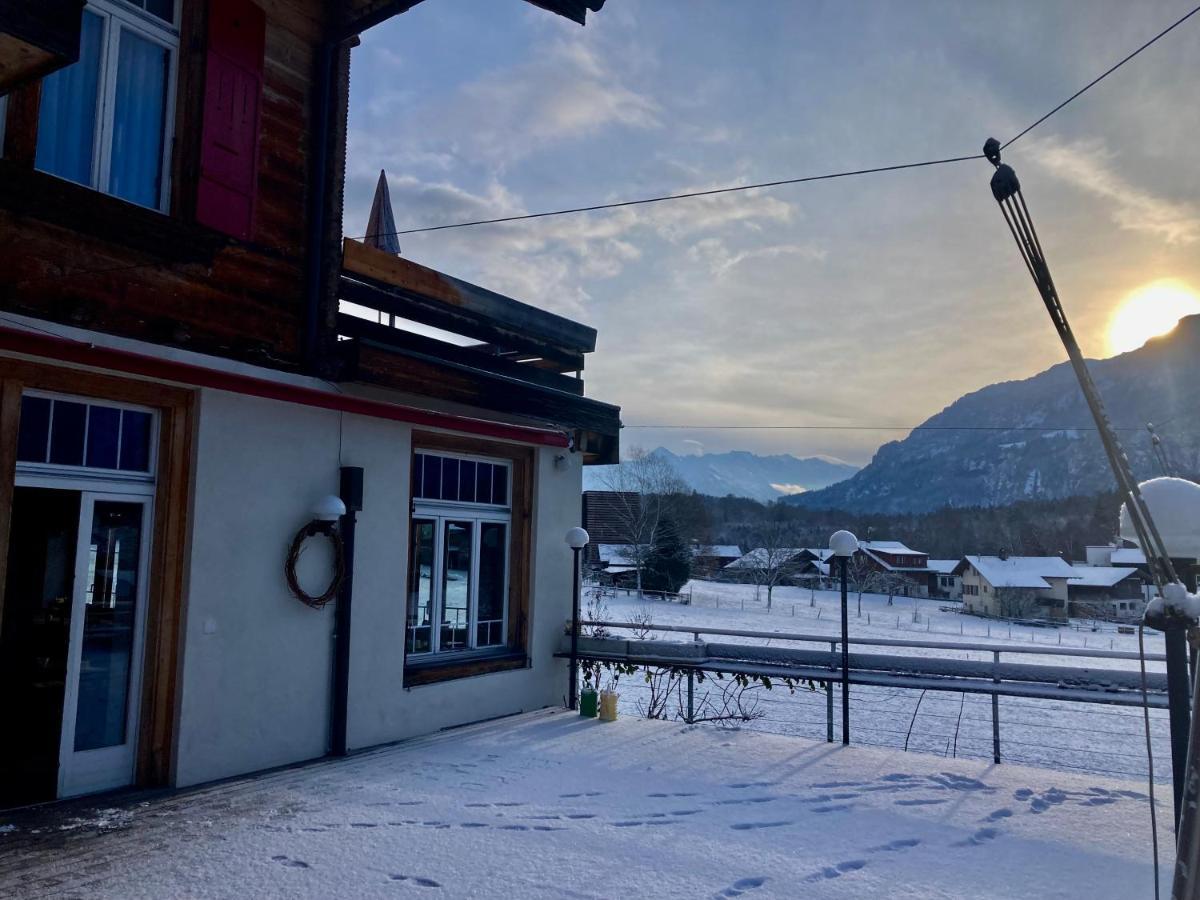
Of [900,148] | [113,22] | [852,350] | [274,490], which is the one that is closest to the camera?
[113,22]

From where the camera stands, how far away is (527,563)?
25.1ft

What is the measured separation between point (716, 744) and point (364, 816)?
9.73 feet

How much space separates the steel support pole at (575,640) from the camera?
25.0 ft

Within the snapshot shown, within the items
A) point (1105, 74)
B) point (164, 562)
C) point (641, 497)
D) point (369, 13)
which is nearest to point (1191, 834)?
point (1105, 74)

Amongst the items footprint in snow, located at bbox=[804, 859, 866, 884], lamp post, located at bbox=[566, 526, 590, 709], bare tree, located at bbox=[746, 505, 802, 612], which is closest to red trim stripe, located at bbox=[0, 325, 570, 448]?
lamp post, located at bbox=[566, 526, 590, 709]

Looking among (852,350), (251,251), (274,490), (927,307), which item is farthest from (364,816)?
(852,350)

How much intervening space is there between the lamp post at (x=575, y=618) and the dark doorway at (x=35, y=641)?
4092mm

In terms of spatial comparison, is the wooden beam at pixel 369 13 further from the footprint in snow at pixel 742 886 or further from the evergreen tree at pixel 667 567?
the evergreen tree at pixel 667 567

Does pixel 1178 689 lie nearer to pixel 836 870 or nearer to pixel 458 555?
pixel 836 870

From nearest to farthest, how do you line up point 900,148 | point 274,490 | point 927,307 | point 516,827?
point 516,827, point 274,490, point 900,148, point 927,307

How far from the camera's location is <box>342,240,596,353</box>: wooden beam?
20.7 feet

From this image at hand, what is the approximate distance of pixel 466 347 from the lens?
699cm

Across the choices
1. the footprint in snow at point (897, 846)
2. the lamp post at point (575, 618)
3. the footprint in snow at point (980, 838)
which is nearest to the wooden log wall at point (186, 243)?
the lamp post at point (575, 618)

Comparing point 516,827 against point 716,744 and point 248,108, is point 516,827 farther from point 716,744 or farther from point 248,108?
point 248,108
